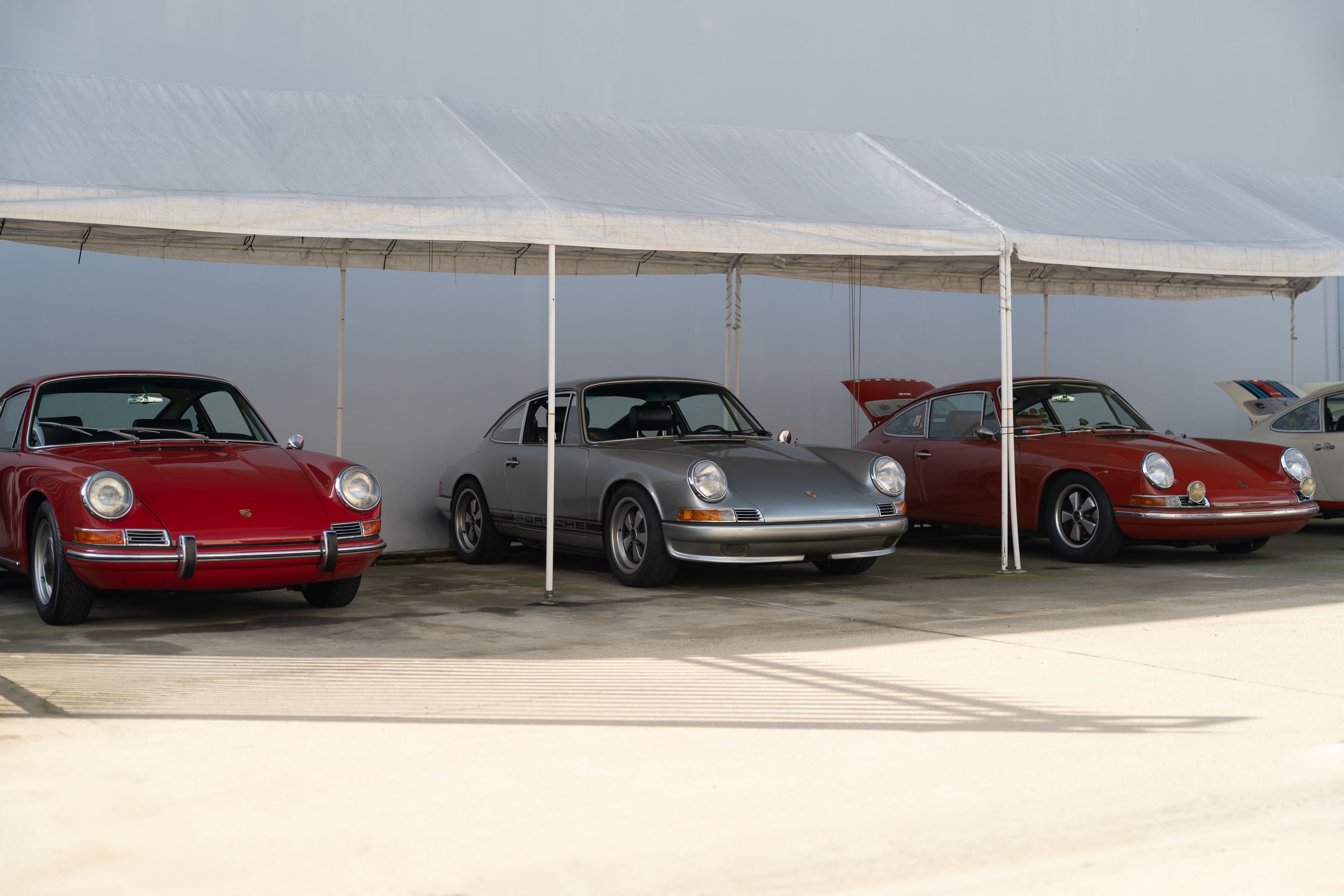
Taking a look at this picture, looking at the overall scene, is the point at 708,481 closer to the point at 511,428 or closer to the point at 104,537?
the point at 511,428

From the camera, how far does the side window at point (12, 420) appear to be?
7.18m

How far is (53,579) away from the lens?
626 centimetres

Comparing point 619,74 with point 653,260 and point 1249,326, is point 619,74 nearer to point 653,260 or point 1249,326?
point 653,260

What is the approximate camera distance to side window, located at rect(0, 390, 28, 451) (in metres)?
7.18

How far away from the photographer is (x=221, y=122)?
7129 millimetres

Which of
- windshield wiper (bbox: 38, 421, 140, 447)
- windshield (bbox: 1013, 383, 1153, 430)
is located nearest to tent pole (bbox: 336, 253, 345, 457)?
windshield wiper (bbox: 38, 421, 140, 447)

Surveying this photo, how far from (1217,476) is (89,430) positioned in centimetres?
695

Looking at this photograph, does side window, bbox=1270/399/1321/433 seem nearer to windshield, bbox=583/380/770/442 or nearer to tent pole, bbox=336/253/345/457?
windshield, bbox=583/380/770/442

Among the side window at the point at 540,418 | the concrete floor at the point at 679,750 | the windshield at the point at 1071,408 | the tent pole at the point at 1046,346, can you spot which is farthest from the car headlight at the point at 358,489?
the tent pole at the point at 1046,346

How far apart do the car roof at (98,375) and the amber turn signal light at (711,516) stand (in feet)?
9.25

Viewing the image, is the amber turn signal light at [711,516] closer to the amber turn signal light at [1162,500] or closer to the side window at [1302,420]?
the amber turn signal light at [1162,500]

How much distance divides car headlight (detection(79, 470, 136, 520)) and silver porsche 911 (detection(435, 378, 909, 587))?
2.85m

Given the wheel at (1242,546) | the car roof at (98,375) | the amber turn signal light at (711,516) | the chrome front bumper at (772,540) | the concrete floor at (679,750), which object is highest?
the car roof at (98,375)

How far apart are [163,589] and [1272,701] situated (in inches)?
193
